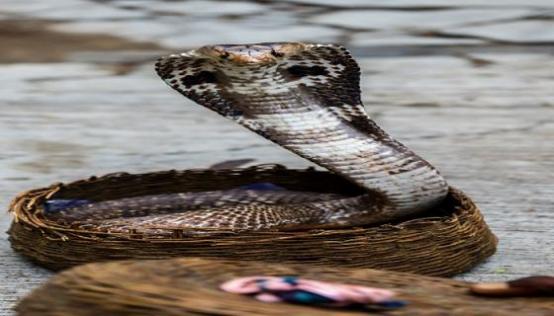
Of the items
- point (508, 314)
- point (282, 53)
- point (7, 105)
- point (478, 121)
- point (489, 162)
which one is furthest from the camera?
point (7, 105)

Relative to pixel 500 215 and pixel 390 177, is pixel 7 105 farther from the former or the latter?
pixel 390 177

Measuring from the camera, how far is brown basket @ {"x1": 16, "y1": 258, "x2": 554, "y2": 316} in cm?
162

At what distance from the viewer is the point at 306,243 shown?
7.57ft

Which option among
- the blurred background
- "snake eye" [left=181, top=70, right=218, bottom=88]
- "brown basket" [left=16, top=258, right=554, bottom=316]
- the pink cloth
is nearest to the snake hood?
"snake eye" [left=181, top=70, right=218, bottom=88]

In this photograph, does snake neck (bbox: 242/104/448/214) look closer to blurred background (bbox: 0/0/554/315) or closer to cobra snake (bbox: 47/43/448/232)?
cobra snake (bbox: 47/43/448/232)

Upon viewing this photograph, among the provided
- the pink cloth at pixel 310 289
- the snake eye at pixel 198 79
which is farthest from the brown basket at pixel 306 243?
the pink cloth at pixel 310 289

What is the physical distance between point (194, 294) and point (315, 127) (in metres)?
0.89

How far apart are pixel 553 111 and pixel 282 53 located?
2384mm

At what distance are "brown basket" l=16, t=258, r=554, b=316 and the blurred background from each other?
2.22ft

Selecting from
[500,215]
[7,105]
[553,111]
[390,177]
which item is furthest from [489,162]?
[7,105]

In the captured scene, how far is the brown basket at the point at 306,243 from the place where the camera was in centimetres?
230

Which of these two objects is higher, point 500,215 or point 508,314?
point 508,314

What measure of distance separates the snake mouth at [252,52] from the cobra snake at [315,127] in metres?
0.03

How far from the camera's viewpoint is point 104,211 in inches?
108
